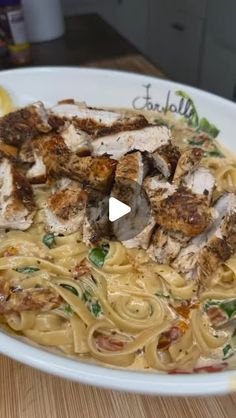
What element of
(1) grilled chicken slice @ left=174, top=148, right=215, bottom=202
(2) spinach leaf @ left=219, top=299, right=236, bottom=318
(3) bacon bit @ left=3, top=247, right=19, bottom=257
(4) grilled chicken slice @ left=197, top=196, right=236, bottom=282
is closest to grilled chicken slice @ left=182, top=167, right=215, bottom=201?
(1) grilled chicken slice @ left=174, top=148, right=215, bottom=202

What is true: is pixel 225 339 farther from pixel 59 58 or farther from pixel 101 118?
pixel 59 58

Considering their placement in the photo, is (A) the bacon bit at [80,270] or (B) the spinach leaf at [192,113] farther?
(B) the spinach leaf at [192,113]

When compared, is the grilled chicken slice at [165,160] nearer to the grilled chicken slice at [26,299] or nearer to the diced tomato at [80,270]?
the diced tomato at [80,270]

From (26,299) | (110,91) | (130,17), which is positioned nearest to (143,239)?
(26,299)

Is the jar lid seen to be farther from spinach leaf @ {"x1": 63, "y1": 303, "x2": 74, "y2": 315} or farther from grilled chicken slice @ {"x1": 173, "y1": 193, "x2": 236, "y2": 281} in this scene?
spinach leaf @ {"x1": 63, "y1": 303, "x2": 74, "y2": 315}

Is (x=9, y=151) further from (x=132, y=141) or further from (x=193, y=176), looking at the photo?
(x=193, y=176)

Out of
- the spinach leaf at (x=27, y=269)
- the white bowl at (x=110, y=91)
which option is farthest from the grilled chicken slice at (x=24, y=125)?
the spinach leaf at (x=27, y=269)

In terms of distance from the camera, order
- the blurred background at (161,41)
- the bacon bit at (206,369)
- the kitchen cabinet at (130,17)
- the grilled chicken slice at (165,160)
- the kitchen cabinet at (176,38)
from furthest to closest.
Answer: the kitchen cabinet at (130,17) → the kitchen cabinet at (176,38) → the blurred background at (161,41) → the grilled chicken slice at (165,160) → the bacon bit at (206,369)
